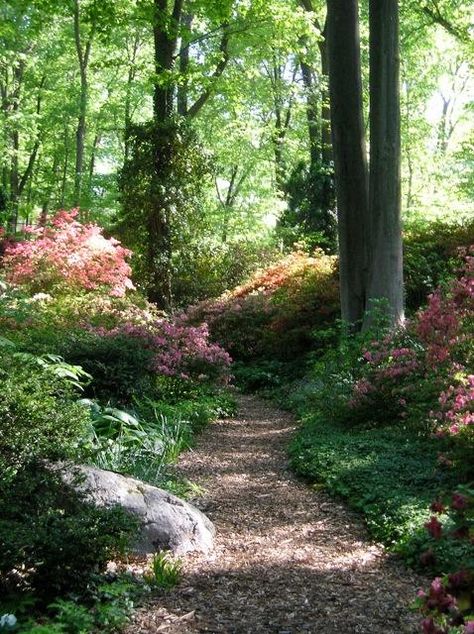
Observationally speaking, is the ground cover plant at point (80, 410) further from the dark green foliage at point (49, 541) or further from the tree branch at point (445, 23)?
the tree branch at point (445, 23)

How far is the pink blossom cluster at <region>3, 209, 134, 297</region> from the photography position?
12039 mm

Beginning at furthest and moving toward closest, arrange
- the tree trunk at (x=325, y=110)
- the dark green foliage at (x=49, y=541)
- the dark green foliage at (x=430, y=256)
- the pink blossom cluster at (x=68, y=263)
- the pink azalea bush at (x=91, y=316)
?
the tree trunk at (x=325, y=110), the pink blossom cluster at (x=68, y=263), the dark green foliage at (x=430, y=256), the pink azalea bush at (x=91, y=316), the dark green foliage at (x=49, y=541)

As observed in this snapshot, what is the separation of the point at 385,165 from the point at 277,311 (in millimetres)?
4516

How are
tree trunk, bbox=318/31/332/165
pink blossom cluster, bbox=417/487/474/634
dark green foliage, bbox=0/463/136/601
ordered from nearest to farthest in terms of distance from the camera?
pink blossom cluster, bbox=417/487/474/634 < dark green foliage, bbox=0/463/136/601 < tree trunk, bbox=318/31/332/165

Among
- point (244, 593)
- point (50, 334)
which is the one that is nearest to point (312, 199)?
point (50, 334)

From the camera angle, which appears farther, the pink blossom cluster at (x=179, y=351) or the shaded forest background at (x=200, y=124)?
the shaded forest background at (x=200, y=124)

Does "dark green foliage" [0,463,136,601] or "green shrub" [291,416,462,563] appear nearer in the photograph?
"dark green foliage" [0,463,136,601]

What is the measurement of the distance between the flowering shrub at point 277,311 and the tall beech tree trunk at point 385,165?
286 centimetres

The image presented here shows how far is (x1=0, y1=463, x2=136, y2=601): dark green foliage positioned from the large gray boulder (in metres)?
0.38

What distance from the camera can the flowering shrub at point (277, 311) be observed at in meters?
12.1

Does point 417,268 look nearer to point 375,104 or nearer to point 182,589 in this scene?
point 375,104

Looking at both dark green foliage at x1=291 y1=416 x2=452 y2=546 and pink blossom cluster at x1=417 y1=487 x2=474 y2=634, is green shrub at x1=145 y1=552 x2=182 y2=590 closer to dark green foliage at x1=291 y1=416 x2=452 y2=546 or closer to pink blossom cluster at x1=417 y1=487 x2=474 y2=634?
dark green foliage at x1=291 y1=416 x2=452 y2=546

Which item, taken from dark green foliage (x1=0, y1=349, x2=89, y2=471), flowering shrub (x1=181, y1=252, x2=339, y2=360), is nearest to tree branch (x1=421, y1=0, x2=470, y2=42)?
flowering shrub (x1=181, y1=252, x2=339, y2=360)

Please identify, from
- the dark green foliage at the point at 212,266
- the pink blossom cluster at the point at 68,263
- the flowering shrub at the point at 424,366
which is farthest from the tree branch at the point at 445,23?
the pink blossom cluster at the point at 68,263
